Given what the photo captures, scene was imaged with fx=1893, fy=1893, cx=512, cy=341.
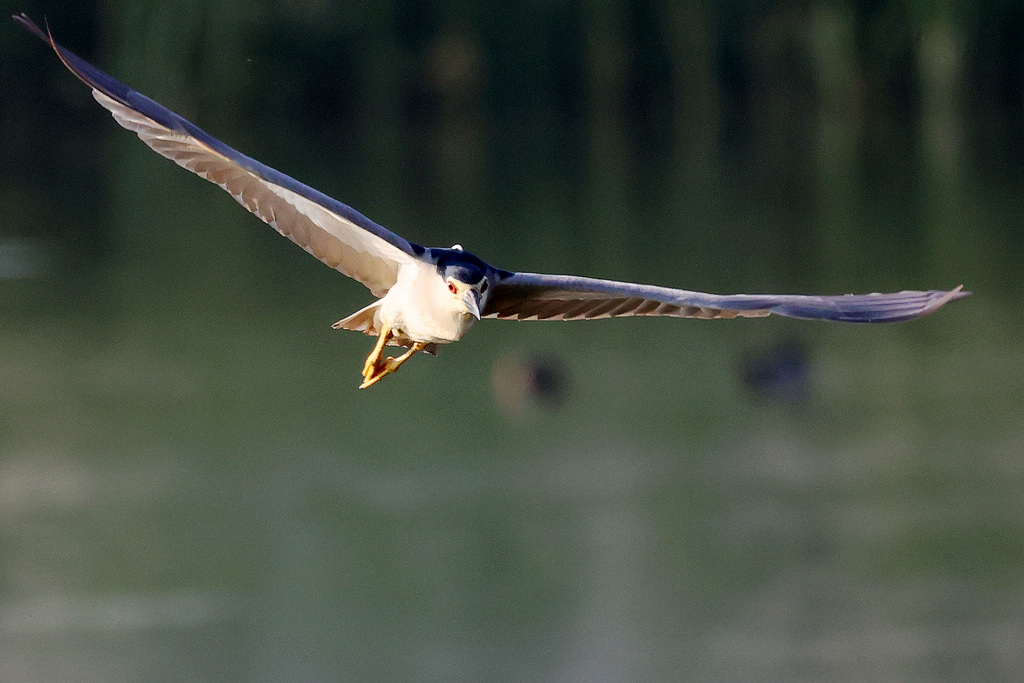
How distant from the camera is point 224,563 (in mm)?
16375

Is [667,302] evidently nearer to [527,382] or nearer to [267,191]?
[267,191]

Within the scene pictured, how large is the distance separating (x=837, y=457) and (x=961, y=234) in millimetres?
7869

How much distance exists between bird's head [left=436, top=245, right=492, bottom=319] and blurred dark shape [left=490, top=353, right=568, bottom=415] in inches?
449

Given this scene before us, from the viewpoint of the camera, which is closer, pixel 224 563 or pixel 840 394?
pixel 224 563

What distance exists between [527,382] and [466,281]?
11867 mm

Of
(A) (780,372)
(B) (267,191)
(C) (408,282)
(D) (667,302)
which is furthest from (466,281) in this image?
(A) (780,372)

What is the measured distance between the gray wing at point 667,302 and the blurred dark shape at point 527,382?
1074 cm

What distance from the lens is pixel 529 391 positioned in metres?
18.4

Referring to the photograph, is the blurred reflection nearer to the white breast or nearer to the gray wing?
the gray wing

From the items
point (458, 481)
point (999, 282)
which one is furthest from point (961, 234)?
point (458, 481)

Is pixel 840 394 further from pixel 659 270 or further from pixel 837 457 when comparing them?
pixel 659 270

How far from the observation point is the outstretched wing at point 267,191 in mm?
6340

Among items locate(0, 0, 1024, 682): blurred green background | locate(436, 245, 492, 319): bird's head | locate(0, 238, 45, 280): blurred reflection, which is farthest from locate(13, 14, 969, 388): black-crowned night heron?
locate(0, 238, 45, 280): blurred reflection

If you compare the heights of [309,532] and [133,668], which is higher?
[309,532]
